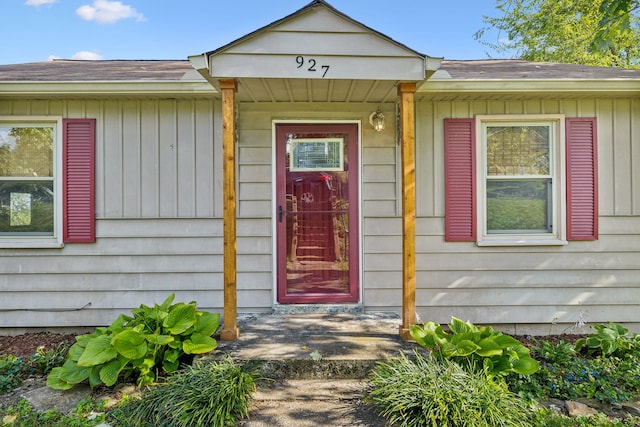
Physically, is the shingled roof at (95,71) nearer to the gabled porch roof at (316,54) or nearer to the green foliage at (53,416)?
the gabled porch roof at (316,54)

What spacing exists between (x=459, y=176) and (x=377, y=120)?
1040 millimetres

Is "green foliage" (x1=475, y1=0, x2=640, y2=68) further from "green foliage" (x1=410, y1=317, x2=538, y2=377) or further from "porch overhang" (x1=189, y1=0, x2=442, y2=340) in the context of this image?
"green foliage" (x1=410, y1=317, x2=538, y2=377)

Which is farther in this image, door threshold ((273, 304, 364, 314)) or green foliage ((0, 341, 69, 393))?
door threshold ((273, 304, 364, 314))

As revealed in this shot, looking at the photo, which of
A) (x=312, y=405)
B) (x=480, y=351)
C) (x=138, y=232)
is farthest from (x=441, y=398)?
(x=138, y=232)

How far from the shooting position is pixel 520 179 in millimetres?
4238

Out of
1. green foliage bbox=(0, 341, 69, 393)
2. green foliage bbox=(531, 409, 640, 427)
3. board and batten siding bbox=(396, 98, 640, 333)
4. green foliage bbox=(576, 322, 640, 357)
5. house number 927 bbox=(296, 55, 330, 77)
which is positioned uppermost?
house number 927 bbox=(296, 55, 330, 77)

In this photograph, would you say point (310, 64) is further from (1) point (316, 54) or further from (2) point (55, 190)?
(2) point (55, 190)

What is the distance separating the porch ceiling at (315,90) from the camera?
137 inches

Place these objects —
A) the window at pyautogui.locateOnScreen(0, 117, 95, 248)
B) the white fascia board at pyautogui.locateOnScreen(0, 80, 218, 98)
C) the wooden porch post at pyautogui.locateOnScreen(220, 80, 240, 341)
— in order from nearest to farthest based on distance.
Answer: the wooden porch post at pyautogui.locateOnScreen(220, 80, 240, 341)
the white fascia board at pyautogui.locateOnScreen(0, 80, 218, 98)
the window at pyautogui.locateOnScreen(0, 117, 95, 248)

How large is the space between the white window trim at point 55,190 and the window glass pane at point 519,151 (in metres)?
4.45

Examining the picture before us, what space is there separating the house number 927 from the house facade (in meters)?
0.93

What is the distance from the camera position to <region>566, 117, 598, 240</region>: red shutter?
164 inches

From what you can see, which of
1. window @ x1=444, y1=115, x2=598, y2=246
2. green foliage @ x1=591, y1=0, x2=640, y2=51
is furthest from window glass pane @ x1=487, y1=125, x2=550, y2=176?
green foliage @ x1=591, y1=0, x2=640, y2=51

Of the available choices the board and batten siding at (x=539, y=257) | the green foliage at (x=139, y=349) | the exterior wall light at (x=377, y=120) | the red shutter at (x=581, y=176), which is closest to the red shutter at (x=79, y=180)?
the green foliage at (x=139, y=349)
